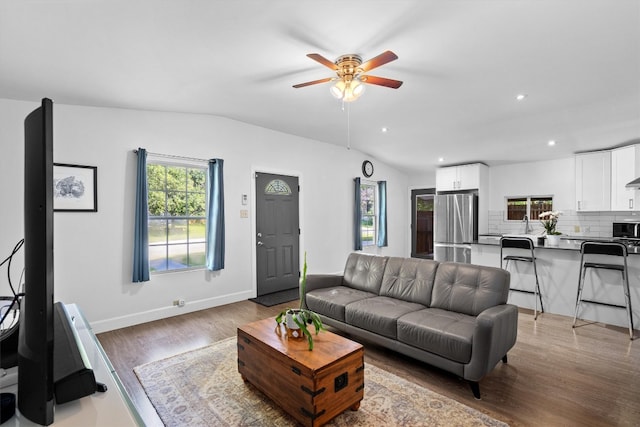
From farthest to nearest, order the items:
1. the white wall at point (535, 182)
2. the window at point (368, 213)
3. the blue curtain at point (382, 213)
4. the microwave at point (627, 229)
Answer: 1. the blue curtain at point (382, 213)
2. the window at point (368, 213)
3. the white wall at point (535, 182)
4. the microwave at point (627, 229)

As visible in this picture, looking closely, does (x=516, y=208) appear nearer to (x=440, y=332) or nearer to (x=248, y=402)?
(x=440, y=332)

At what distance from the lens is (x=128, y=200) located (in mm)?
3814

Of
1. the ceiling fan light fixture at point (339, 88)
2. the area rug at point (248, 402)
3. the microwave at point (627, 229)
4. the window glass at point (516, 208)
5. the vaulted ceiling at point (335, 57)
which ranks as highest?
the vaulted ceiling at point (335, 57)

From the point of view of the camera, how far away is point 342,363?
1992 millimetres

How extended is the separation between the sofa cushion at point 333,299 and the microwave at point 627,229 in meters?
4.55

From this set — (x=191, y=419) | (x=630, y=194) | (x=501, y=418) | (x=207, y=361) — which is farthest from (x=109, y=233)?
(x=630, y=194)

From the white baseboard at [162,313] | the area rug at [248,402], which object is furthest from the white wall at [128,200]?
the area rug at [248,402]

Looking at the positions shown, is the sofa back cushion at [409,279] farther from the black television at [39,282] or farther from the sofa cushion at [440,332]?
the black television at [39,282]

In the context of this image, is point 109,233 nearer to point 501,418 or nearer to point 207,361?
point 207,361

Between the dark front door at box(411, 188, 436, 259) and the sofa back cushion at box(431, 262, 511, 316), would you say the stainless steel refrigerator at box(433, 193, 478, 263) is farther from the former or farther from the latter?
the sofa back cushion at box(431, 262, 511, 316)

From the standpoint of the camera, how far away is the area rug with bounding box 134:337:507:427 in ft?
6.71

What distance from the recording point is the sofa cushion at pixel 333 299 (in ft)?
10.6

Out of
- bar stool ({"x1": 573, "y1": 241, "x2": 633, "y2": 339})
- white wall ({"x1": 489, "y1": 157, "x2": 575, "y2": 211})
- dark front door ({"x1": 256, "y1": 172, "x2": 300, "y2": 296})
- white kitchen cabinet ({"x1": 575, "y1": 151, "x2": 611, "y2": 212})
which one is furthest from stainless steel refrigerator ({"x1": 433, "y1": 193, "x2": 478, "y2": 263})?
dark front door ({"x1": 256, "y1": 172, "x2": 300, "y2": 296})

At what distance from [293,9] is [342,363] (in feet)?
7.61
